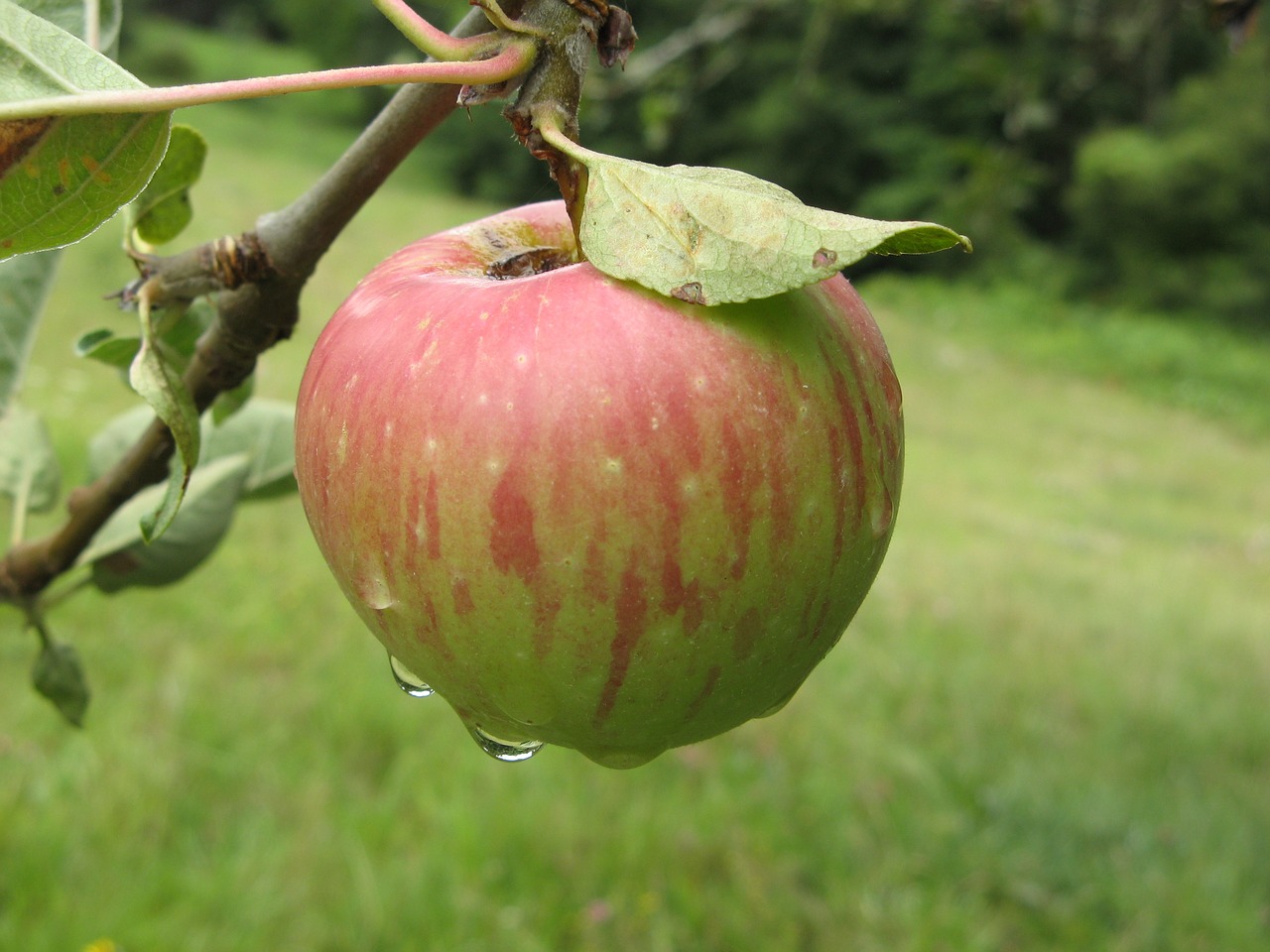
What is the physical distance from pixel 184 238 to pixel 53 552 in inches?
217

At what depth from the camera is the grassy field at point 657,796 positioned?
142 cm

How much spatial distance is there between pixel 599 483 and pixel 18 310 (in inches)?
20.7

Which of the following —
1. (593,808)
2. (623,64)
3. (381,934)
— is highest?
(623,64)

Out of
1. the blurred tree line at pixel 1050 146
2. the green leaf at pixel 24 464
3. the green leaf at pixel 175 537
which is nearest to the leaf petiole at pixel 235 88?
the green leaf at pixel 175 537

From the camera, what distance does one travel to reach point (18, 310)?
70cm

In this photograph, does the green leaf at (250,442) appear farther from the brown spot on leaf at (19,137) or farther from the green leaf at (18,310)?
the brown spot on leaf at (19,137)

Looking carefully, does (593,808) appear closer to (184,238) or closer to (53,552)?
Answer: (53,552)

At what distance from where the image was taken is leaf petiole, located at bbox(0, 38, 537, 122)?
0.32 meters

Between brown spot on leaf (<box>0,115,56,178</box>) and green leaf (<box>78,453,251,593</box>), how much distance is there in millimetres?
350

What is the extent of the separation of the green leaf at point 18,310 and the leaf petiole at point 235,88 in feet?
1.35

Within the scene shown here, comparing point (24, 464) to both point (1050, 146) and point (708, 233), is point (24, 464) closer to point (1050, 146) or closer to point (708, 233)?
point (708, 233)

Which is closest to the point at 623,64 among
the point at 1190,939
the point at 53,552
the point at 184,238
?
the point at 53,552

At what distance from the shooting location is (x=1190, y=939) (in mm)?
1516

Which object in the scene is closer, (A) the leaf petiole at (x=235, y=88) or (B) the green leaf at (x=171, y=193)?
(A) the leaf petiole at (x=235, y=88)
